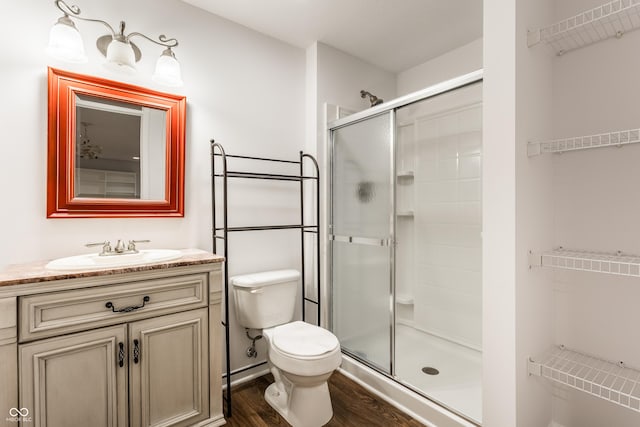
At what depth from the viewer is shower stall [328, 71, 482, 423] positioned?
2.04 metres

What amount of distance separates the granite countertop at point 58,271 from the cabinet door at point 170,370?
0.26m

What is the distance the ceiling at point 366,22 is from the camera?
1986 mm

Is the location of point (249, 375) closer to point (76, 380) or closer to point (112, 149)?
point (76, 380)

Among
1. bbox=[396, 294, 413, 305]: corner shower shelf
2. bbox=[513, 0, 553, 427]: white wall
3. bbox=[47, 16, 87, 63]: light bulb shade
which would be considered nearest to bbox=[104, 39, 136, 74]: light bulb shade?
bbox=[47, 16, 87, 63]: light bulb shade

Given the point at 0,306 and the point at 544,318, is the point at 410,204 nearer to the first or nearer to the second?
the point at 544,318

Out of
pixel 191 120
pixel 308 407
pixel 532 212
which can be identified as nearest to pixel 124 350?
pixel 308 407

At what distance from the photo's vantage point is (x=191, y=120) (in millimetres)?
1964

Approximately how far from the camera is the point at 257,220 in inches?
88.2

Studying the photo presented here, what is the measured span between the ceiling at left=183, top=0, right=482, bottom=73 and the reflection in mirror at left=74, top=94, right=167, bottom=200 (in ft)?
2.69

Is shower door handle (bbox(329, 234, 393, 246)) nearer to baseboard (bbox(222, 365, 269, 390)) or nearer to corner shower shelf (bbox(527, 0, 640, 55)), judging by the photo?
baseboard (bbox(222, 365, 269, 390))

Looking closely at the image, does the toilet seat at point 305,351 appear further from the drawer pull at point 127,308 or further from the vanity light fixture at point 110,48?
the vanity light fixture at point 110,48

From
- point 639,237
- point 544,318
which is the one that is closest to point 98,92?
point 544,318

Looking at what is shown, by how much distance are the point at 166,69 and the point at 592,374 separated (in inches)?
97.7

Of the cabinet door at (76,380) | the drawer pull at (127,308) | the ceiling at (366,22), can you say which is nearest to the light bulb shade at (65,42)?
the ceiling at (366,22)
